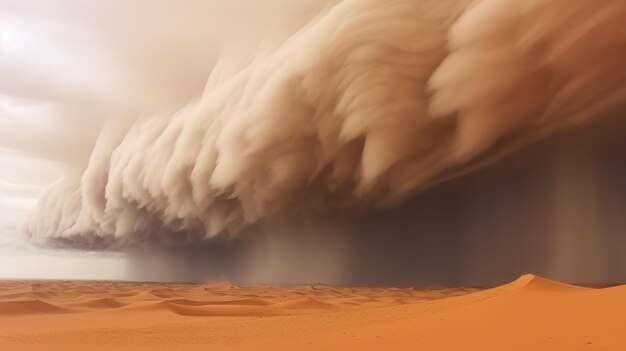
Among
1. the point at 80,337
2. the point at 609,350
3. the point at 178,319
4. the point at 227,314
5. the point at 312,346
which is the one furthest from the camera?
the point at 227,314

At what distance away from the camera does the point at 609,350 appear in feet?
7.13

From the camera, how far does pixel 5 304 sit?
5.13 m

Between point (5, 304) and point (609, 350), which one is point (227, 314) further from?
point (609, 350)

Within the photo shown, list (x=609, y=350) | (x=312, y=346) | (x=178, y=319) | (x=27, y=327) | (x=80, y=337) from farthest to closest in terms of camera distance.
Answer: (x=178, y=319) → (x=27, y=327) → (x=80, y=337) → (x=312, y=346) → (x=609, y=350)

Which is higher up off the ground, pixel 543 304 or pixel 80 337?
pixel 543 304

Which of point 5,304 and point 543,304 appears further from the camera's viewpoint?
point 5,304

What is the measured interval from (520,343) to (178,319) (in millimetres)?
2598

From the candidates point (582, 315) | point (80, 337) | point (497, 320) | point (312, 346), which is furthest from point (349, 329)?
point (80, 337)

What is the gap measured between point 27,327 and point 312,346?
2247 millimetres

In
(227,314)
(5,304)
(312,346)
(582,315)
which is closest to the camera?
(312,346)

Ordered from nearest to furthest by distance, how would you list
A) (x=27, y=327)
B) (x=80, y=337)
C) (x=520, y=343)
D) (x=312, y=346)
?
(x=520, y=343)
(x=312, y=346)
(x=80, y=337)
(x=27, y=327)

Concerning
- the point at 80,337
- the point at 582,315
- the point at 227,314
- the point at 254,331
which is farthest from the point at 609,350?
the point at 227,314

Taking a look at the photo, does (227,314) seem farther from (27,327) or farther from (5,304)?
(5,304)

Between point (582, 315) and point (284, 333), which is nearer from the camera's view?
point (582, 315)
